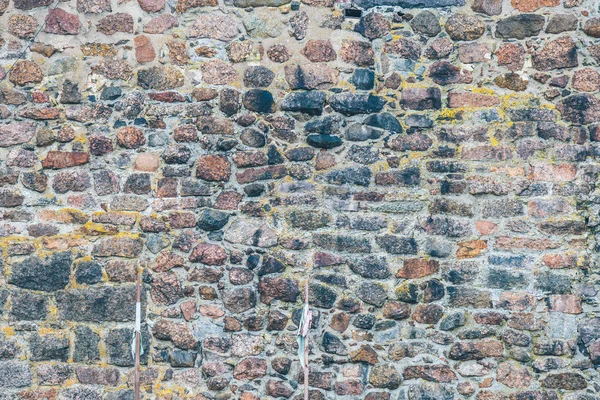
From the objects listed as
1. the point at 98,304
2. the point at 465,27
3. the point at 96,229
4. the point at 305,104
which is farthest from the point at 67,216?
the point at 465,27

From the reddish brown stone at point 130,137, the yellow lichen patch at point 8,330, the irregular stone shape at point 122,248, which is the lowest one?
the yellow lichen patch at point 8,330

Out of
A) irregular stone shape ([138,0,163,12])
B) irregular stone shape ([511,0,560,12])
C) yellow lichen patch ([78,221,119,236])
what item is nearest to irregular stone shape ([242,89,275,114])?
irregular stone shape ([138,0,163,12])

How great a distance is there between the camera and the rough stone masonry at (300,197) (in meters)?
4.59

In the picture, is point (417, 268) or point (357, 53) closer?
point (417, 268)

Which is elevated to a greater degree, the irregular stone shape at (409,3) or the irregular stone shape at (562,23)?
the irregular stone shape at (409,3)

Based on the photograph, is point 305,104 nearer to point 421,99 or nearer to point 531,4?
point 421,99

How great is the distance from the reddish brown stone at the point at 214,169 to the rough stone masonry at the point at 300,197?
2 centimetres

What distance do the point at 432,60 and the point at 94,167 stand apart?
206 centimetres

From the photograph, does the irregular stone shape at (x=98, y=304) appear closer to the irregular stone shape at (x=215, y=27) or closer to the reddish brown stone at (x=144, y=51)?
the reddish brown stone at (x=144, y=51)

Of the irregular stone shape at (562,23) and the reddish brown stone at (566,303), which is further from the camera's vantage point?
the irregular stone shape at (562,23)

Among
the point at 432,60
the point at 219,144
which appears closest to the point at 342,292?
the point at 219,144

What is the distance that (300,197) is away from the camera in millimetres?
4699

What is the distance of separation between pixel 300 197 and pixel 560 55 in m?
1.71

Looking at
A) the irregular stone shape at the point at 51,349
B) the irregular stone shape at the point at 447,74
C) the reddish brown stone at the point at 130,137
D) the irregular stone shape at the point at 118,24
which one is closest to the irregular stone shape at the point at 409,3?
the irregular stone shape at the point at 447,74
